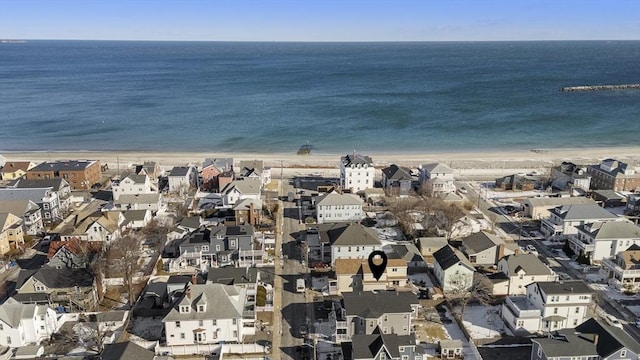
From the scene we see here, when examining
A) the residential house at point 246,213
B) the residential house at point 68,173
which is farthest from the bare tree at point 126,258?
the residential house at point 68,173

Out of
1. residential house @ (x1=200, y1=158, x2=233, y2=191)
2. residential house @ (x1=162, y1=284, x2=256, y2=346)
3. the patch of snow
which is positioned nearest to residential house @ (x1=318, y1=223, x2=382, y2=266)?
the patch of snow

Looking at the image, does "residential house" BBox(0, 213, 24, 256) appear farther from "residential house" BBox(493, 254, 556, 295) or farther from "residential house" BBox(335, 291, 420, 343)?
"residential house" BBox(493, 254, 556, 295)

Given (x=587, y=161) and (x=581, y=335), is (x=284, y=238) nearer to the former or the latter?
(x=581, y=335)

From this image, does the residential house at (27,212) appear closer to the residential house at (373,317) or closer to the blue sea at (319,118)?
the residential house at (373,317)

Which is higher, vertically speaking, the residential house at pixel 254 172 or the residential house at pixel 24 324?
the residential house at pixel 254 172

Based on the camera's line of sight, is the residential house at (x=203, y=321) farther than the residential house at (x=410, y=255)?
No

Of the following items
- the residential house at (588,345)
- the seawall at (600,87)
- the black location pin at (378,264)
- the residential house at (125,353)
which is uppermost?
the seawall at (600,87)
